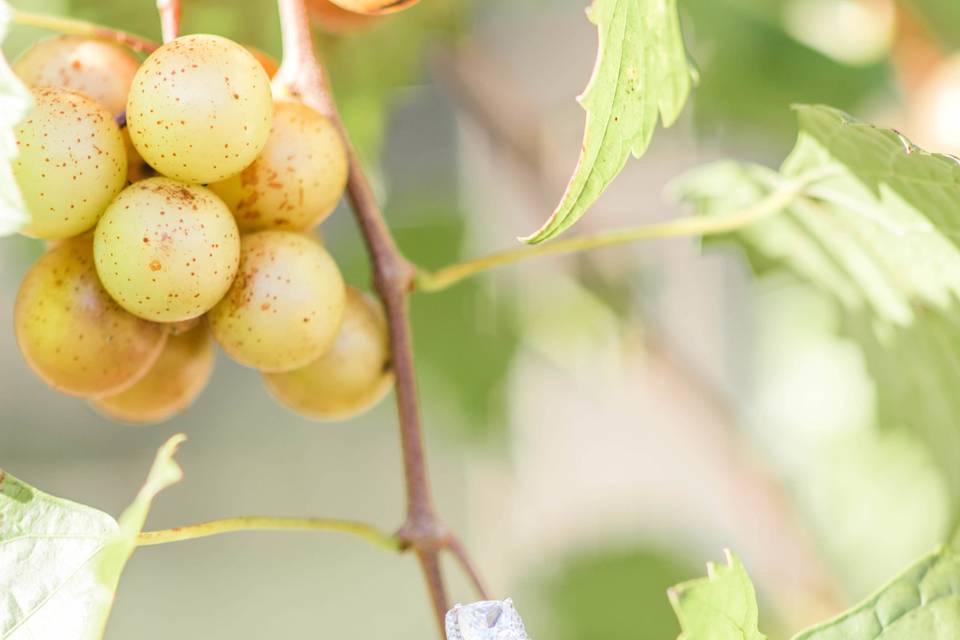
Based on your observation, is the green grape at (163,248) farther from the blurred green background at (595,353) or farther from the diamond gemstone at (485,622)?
the blurred green background at (595,353)

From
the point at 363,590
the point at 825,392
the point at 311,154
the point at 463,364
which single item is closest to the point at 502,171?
the point at 463,364

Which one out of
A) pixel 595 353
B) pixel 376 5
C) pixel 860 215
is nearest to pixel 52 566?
pixel 376 5

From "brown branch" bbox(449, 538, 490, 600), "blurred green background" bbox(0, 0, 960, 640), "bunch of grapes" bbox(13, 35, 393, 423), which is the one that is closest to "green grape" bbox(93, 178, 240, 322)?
"bunch of grapes" bbox(13, 35, 393, 423)

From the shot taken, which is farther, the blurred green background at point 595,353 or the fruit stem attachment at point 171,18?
the blurred green background at point 595,353

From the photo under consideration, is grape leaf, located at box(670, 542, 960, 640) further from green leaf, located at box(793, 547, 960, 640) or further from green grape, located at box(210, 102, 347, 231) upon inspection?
green grape, located at box(210, 102, 347, 231)

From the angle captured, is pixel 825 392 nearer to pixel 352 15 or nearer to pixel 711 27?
pixel 711 27

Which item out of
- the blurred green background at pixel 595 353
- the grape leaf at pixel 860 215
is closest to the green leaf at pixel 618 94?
the grape leaf at pixel 860 215
